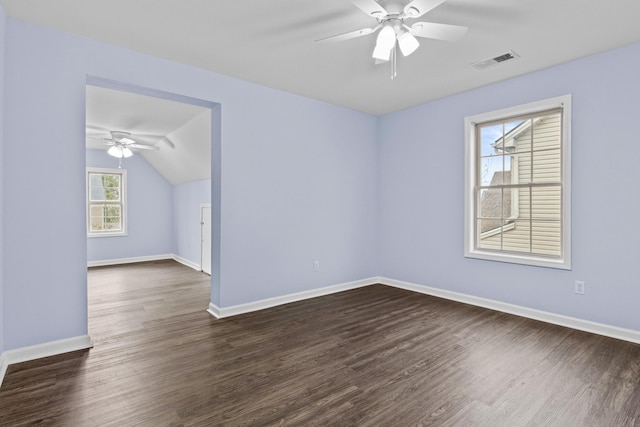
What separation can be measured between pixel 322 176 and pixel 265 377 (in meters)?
2.81

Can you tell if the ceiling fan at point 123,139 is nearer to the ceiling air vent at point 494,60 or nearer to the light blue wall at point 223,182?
the light blue wall at point 223,182

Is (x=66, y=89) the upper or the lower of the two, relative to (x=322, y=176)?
upper

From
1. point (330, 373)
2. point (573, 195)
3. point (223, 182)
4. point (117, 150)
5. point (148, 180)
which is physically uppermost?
point (117, 150)

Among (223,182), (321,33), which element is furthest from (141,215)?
(321,33)

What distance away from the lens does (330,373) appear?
2.38 metres

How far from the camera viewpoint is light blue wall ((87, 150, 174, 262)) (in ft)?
22.8

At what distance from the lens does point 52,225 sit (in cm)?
266

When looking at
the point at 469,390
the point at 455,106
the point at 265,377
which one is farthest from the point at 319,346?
the point at 455,106

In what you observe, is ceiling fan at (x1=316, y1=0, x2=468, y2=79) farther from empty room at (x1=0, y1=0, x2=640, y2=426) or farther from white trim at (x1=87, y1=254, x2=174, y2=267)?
white trim at (x1=87, y1=254, x2=174, y2=267)

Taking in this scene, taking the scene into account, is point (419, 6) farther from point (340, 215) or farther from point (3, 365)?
point (3, 365)

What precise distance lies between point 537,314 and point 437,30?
3060 millimetres

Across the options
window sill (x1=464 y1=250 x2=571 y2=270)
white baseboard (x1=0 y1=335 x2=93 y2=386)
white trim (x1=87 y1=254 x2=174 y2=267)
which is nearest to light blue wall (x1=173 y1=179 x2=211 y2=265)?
white trim (x1=87 y1=254 x2=174 y2=267)

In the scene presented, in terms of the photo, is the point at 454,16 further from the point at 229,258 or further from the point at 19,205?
the point at 19,205

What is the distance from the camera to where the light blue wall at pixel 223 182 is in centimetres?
254
